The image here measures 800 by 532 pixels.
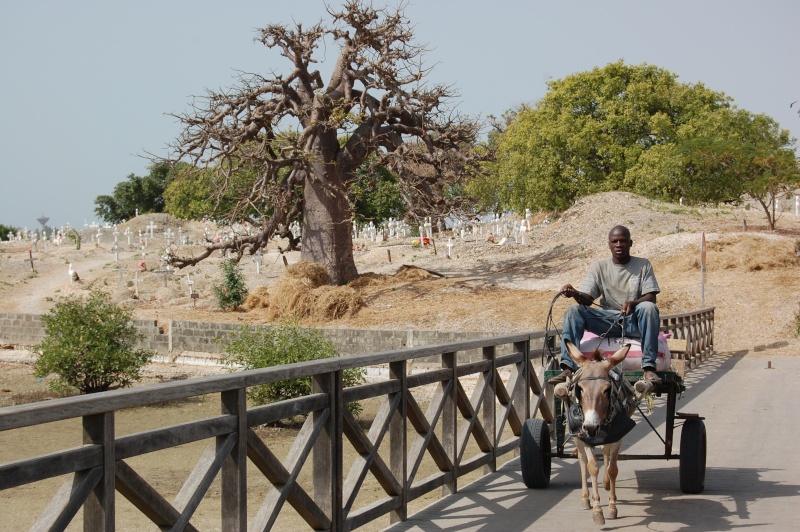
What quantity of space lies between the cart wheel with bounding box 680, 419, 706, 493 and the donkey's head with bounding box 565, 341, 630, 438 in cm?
167

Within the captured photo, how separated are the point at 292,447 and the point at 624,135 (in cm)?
5704

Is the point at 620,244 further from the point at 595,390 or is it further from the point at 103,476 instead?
the point at 103,476

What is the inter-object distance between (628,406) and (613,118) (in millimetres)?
54229

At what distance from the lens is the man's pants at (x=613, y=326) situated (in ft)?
27.5

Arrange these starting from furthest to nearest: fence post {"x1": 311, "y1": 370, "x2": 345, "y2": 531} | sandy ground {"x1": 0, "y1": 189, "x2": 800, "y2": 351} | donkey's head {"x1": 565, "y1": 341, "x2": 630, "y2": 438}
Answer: sandy ground {"x1": 0, "y1": 189, "x2": 800, "y2": 351} → donkey's head {"x1": 565, "y1": 341, "x2": 630, "y2": 438} → fence post {"x1": 311, "y1": 370, "x2": 345, "y2": 531}

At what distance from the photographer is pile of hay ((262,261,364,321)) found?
30812mm

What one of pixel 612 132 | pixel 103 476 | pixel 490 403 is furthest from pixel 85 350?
pixel 612 132

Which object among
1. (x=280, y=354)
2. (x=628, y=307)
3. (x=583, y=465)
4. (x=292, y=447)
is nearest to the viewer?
(x=292, y=447)

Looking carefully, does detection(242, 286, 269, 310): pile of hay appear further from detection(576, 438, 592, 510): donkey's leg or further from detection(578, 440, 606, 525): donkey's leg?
detection(578, 440, 606, 525): donkey's leg

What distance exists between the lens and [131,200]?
10944 cm

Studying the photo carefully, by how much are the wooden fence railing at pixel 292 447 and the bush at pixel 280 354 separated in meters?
8.02

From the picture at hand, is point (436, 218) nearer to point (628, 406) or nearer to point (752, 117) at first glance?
point (628, 406)

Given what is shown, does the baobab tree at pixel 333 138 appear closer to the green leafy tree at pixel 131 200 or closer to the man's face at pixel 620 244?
the man's face at pixel 620 244

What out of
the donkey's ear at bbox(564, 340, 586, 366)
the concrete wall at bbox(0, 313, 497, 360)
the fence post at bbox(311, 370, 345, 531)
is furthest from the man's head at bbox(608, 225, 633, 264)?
the concrete wall at bbox(0, 313, 497, 360)
